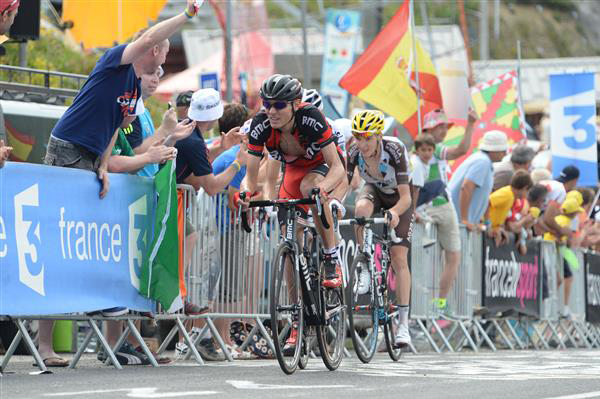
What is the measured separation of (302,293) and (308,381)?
1095mm

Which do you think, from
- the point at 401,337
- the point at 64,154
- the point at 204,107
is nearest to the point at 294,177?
the point at 204,107

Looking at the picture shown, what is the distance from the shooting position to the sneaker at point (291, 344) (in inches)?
379

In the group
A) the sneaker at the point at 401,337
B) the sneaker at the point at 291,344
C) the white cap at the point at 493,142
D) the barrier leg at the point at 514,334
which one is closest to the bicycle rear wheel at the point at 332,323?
the sneaker at the point at 291,344

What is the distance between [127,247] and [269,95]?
5.25 feet

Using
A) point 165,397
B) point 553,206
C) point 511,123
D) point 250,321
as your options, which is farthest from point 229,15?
point 165,397

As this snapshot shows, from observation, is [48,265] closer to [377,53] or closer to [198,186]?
[198,186]

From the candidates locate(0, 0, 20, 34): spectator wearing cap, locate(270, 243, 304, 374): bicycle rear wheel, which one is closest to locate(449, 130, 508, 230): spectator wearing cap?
locate(270, 243, 304, 374): bicycle rear wheel

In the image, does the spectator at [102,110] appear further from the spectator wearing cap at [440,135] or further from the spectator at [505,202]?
the spectator at [505,202]

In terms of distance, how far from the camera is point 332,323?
416 inches

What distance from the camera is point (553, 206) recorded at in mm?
18547

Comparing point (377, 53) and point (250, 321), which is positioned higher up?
point (377, 53)

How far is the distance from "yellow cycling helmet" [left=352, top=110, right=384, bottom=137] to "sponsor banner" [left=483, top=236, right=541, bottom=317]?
5140 mm

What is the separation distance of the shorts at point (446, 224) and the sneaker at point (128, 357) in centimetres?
550

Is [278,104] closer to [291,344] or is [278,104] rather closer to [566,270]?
[291,344]
